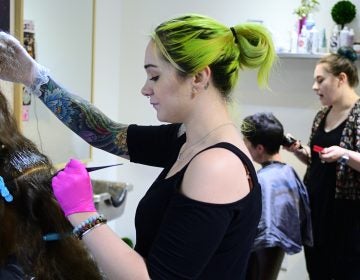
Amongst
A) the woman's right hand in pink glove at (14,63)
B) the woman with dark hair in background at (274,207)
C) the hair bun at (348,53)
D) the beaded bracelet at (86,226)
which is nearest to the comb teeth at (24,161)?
the beaded bracelet at (86,226)

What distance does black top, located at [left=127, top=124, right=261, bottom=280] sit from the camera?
2.98 feet

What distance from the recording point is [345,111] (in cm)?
261

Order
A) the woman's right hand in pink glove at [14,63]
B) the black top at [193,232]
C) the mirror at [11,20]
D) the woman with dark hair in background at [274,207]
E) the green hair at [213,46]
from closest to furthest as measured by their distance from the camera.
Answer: the black top at [193,232], the green hair at [213,46], the woman's right hand in pink glove at [14,63], the woman with dark hair in background at [274,207], the mirror at [11,20]

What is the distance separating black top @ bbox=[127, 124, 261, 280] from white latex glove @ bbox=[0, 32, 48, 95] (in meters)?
0.50

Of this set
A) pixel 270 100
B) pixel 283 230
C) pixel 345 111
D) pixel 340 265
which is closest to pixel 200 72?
pixel 283 230

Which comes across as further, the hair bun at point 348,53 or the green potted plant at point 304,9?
the green potted plant at point 304,9

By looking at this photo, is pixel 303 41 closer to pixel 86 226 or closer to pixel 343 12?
pixel 343 12

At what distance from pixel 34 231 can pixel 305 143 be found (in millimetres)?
2380

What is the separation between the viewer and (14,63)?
4.31 feet

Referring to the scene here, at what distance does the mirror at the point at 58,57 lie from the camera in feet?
8.08

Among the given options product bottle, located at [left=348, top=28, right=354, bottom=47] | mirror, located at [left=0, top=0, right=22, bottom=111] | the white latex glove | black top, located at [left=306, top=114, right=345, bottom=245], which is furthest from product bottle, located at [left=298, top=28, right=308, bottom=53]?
the white latex glove

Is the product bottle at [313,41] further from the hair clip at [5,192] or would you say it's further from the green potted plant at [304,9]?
the hair clip at [5,192]

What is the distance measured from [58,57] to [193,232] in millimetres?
2036

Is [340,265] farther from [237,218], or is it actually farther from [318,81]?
[237,218]
